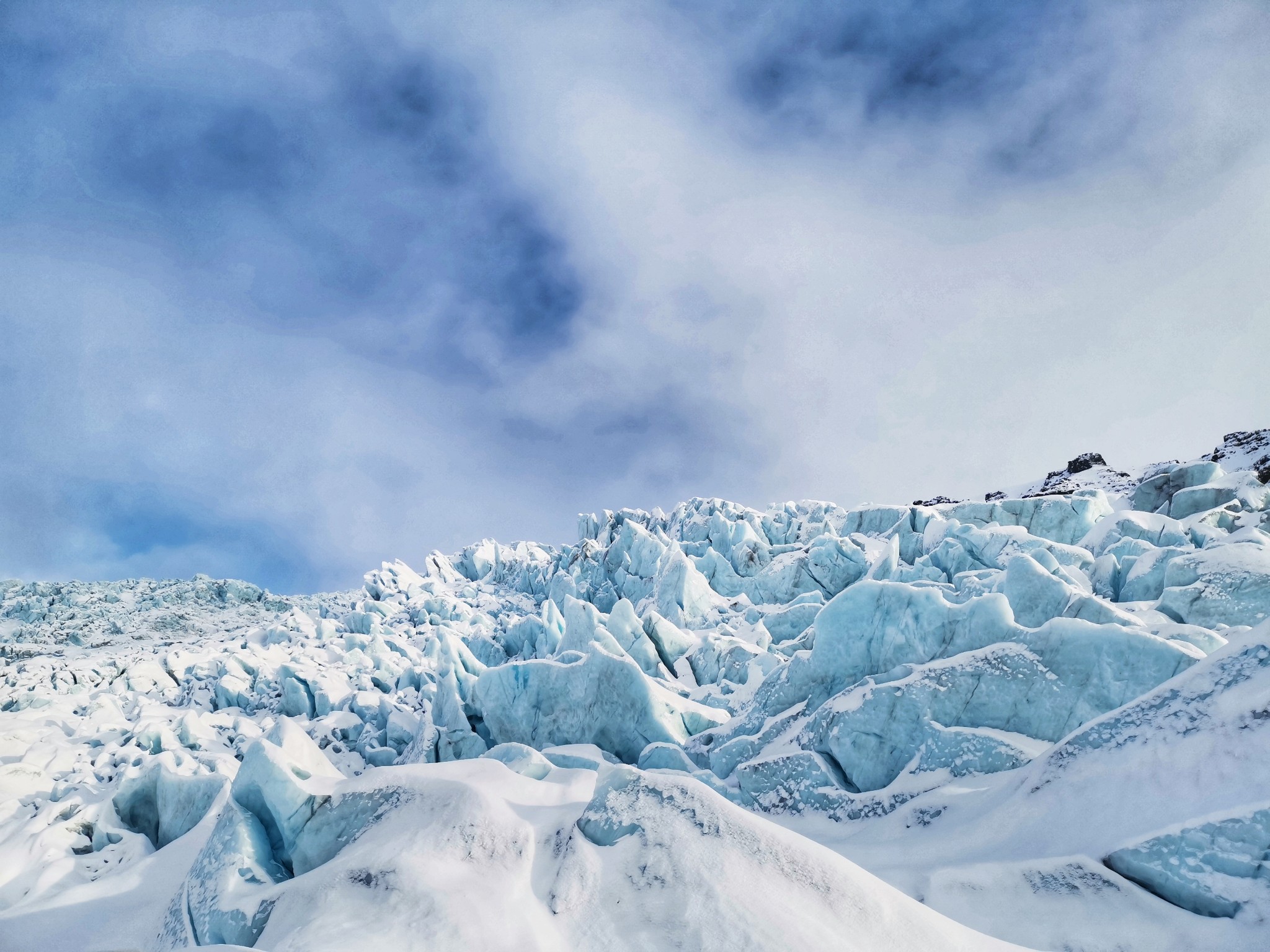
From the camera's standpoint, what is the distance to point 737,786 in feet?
30.2

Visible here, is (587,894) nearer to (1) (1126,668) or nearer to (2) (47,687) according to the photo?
(1) (1126,668)

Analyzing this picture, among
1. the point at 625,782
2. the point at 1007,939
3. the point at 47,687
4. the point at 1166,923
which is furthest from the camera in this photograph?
the point at 47,687

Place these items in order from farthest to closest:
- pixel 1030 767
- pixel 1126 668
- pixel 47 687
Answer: pixel 47 687
pixel 1126 668
pixel 1030 767

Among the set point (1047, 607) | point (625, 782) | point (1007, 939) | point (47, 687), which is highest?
point (47, 687)

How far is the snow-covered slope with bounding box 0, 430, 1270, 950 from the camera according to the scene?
425 cm

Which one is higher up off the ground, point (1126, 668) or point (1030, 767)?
point (1126, 668)

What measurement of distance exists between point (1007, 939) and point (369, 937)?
4915 mm

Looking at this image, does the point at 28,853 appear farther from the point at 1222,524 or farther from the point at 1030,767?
the point at 1222,524

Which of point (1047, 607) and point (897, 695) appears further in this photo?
point (1047, 607)

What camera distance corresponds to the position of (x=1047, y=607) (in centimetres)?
1087

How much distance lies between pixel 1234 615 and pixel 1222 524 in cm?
1487

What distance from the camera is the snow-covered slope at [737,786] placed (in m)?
4.25

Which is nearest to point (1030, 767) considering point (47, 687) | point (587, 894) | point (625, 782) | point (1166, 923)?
point (1166, 923)

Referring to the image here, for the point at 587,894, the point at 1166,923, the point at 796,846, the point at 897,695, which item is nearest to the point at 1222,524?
the point at 897,695
